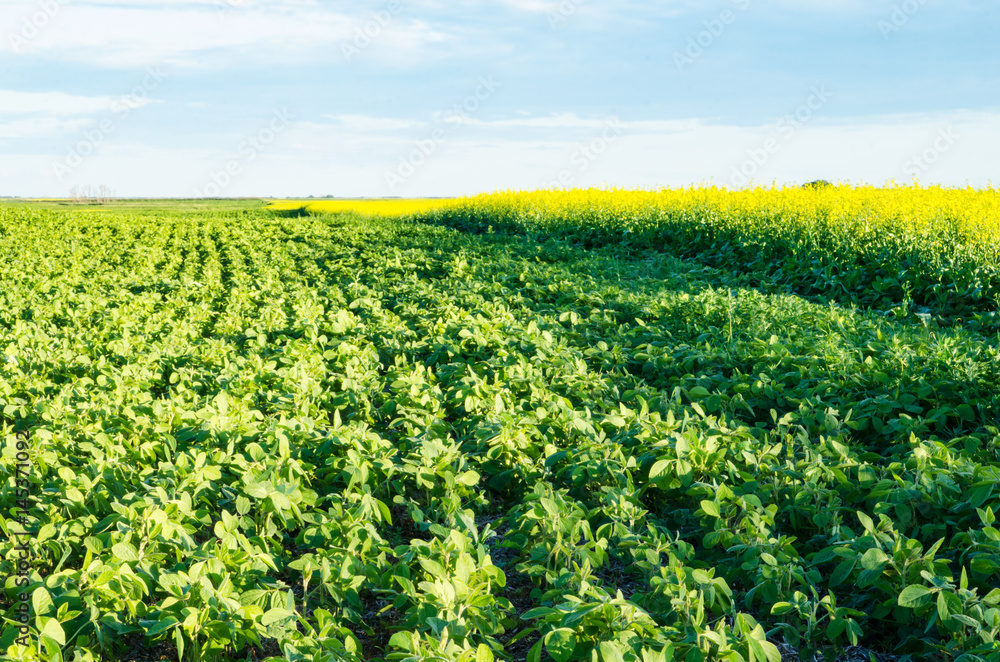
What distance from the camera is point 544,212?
2258 cm

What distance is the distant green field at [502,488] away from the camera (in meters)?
2.59

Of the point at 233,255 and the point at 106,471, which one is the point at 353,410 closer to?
the point at 106,471

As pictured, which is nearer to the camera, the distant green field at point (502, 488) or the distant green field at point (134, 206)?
the distant green field at point (502, 488)

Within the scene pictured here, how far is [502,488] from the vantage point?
4.09 metres

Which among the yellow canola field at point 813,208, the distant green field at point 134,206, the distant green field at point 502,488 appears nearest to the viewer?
the distant green field at point 502,488

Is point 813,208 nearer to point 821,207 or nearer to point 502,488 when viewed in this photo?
point 821,207

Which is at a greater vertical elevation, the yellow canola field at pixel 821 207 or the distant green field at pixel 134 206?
the distant green field at pixel 134 206

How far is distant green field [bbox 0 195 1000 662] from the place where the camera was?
2.59m

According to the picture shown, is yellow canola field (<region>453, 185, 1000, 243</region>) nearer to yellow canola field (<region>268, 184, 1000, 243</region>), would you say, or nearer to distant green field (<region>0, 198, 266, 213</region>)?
yellow canola field (<region>268, 184, 1000, 243</region>)

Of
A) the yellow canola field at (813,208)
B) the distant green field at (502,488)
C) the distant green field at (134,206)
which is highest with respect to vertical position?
the distant green field at (134,206)

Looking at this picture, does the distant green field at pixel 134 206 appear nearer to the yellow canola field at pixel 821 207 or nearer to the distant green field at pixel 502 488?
the yellow canola field at pixel 821 207

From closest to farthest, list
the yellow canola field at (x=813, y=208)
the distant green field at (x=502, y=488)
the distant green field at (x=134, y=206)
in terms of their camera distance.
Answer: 1. the distant green field at (x=502, y=488)
2. the yellow canola field at (x=813, y=208)
3. the distant green field at (x=134, y=206)

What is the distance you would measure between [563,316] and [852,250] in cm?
700

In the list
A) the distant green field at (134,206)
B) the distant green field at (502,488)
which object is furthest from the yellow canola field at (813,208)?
the distant green field at (134,206)
